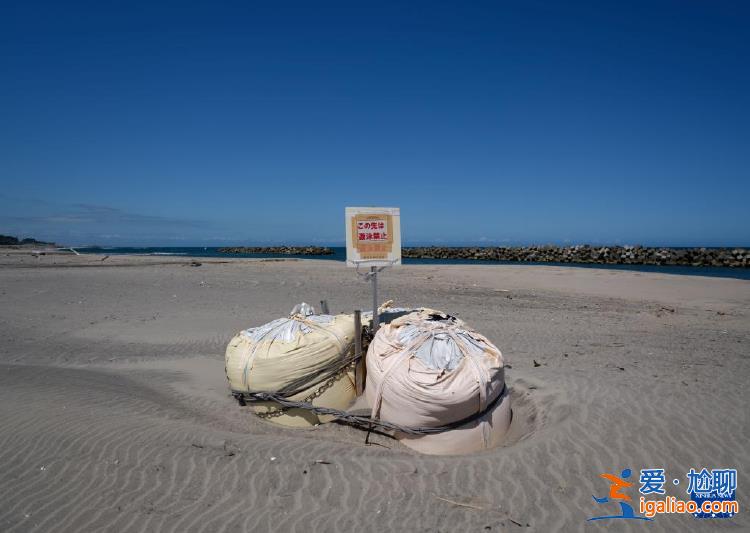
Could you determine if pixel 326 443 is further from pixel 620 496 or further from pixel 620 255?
pixel 620 255

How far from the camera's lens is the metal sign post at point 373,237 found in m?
6.29

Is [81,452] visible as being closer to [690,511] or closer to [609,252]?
[690,511]

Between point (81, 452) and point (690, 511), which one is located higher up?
point (81, 452)

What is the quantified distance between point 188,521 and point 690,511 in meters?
4.05

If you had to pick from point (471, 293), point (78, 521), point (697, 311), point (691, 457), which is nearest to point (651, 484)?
point (691, 457)

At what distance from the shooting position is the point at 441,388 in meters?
4.52

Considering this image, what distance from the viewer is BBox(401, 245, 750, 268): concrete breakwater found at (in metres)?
36.7

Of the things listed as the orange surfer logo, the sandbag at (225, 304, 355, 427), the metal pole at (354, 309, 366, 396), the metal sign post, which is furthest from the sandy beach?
the metal sign post

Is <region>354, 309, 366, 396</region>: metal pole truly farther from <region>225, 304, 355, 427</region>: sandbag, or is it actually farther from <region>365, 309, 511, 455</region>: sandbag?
<region>365, 309, 511, 455</region>: sandbag

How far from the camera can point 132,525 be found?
3.36 m

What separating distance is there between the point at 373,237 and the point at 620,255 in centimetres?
4244

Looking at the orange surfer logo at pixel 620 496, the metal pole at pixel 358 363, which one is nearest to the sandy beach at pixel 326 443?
the orange surfer logo at pixel 620 496
